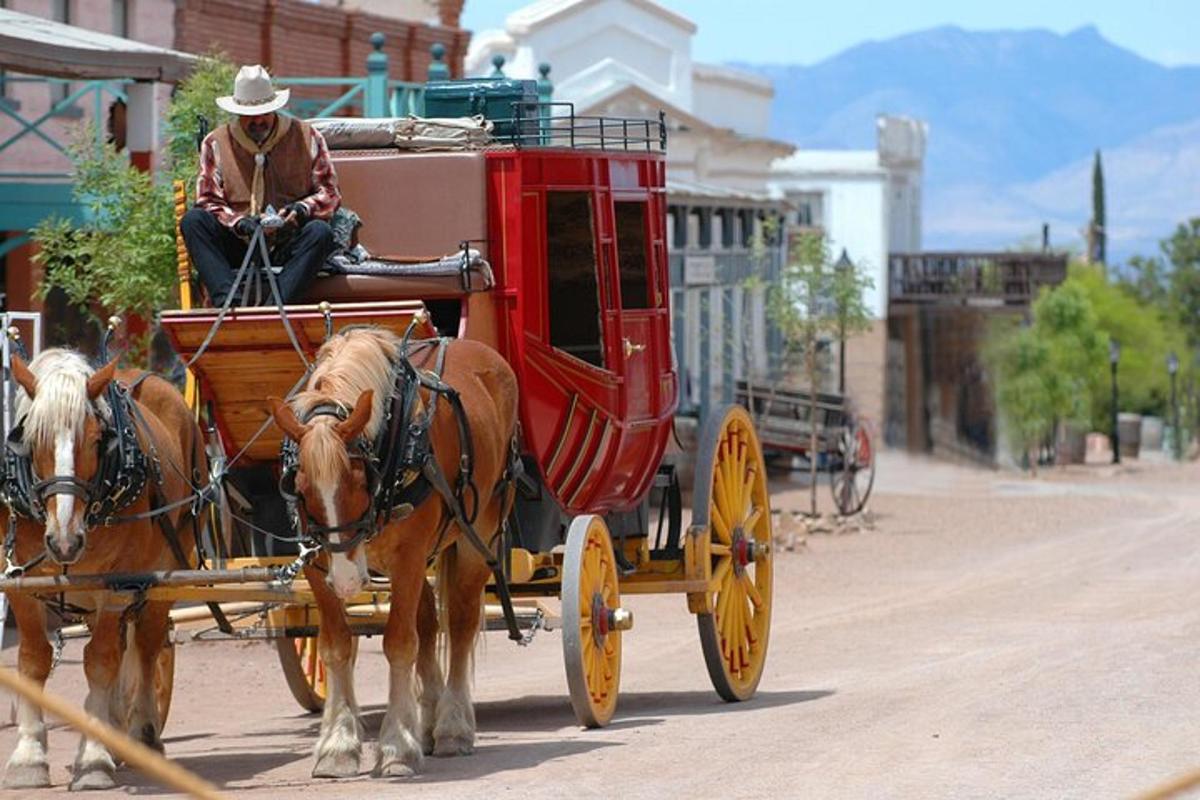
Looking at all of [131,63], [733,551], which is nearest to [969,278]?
[131,63]

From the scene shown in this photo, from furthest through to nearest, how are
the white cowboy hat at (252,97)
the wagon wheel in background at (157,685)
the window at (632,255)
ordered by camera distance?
the window at (632,255), the white cowboy hat at (252,97), the wagon wheel in background at (157,685)

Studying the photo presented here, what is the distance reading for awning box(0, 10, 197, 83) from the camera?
1786cm

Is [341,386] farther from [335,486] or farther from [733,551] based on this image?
[733,551]

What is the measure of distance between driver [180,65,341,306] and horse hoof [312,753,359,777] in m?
2.44

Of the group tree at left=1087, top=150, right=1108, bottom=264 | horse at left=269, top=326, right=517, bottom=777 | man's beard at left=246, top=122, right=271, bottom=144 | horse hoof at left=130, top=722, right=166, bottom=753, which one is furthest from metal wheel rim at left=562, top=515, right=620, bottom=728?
tree at left=1087, top=150, right=1108, bottom=264

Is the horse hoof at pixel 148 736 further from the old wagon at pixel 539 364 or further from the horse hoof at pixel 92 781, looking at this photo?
the horse hoof at pixel 92 781

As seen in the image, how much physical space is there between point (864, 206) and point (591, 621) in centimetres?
5052

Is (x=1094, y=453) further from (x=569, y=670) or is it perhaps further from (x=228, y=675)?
(x=569, y=670)

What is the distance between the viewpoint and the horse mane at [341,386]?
1048 centimetres

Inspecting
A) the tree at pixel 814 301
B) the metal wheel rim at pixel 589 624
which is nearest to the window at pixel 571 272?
the metal wheel rim at pixel 589 624

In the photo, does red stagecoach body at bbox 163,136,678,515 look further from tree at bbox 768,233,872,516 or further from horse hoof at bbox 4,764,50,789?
tree at bbox 768,233,872,516

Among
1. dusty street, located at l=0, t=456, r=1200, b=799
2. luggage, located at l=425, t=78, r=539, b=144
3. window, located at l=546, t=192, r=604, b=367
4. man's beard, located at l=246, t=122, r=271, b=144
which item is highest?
luggage, located at l=425, t=78, r=539, b=144

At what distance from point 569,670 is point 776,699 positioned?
2.27m

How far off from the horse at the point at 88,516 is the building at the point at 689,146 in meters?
24.4
